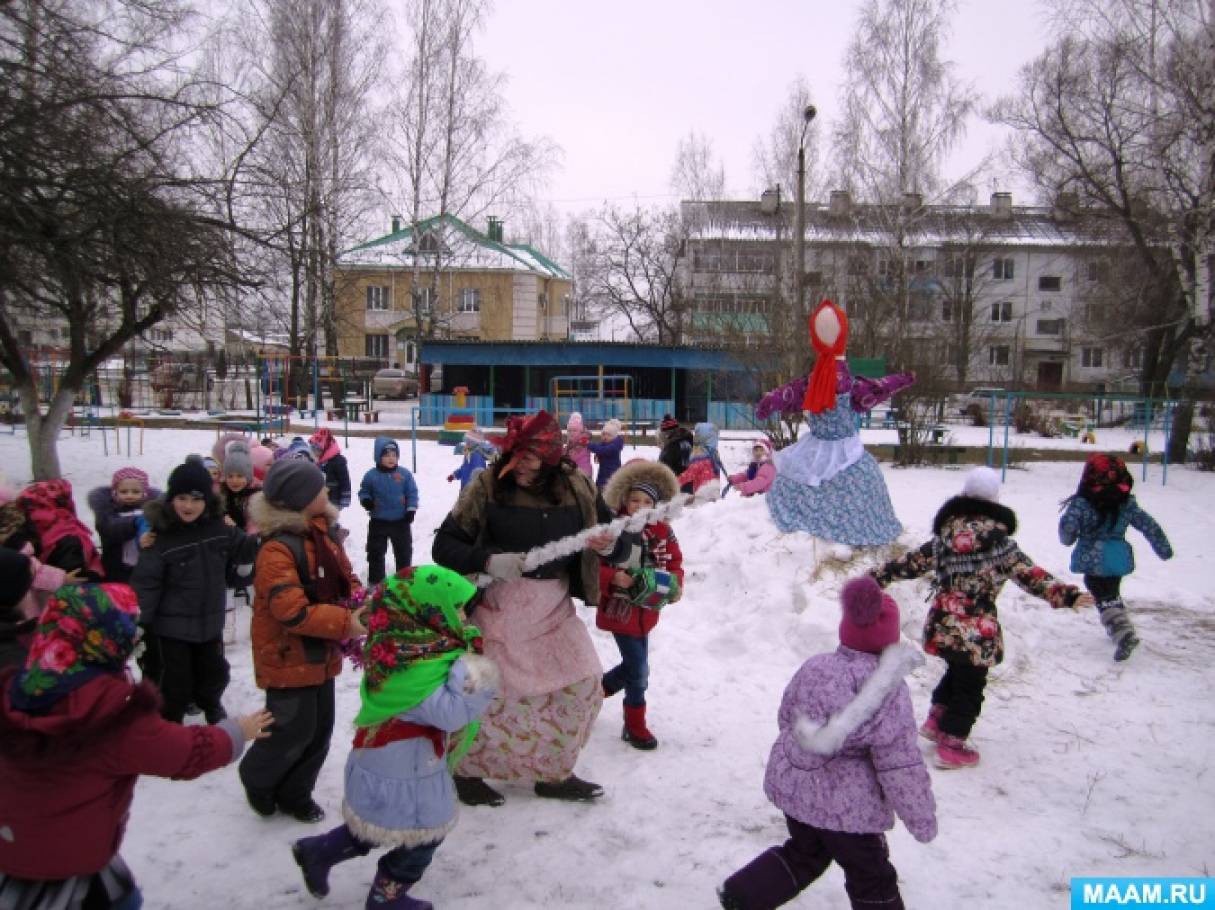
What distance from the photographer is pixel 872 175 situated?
86.1 feet

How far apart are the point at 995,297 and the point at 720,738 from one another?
157ft

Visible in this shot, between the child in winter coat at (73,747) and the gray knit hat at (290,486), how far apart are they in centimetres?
111

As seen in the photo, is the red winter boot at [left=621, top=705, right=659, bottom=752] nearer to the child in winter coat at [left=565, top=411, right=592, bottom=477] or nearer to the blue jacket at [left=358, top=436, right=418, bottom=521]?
the blue jacket at [left=358, top=436, right=418, bottom=521]

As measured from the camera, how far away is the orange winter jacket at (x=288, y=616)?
343 centimetres

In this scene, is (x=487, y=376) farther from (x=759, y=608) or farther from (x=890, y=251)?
(x=759, y=608)

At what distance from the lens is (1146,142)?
19.1m

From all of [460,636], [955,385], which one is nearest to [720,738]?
[460,636]

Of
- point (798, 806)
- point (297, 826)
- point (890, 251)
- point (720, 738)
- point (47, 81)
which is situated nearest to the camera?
point (798, 806)

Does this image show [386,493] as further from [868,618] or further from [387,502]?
[868,618]

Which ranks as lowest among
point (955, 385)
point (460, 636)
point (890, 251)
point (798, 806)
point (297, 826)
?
point (297, 826)

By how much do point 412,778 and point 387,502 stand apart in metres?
4.93

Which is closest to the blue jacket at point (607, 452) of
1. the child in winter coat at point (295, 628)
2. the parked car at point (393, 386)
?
the child in winter coat at point (295, 628)

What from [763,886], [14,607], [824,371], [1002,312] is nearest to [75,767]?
[14,607]

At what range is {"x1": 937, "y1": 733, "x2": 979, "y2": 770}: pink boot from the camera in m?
4.47
